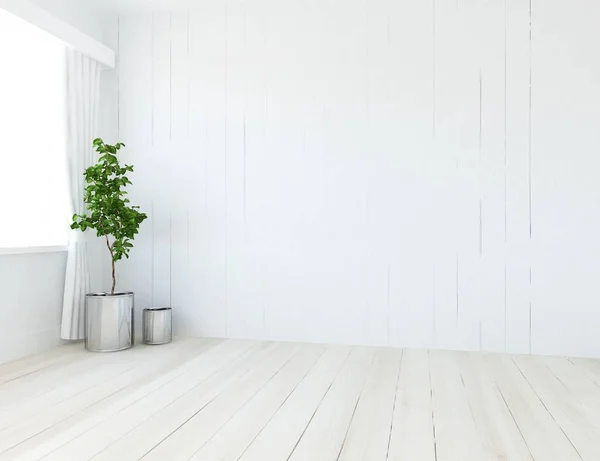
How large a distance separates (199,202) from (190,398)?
1556 mm

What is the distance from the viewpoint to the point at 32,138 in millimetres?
3080

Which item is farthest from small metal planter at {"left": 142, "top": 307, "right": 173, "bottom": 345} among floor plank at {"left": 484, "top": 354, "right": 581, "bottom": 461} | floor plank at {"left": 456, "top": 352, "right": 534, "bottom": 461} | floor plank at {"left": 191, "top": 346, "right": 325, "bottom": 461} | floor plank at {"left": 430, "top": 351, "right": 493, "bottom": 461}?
floor plank at {"left": 484, "top": 354, "right": 581, "bottom": 461}

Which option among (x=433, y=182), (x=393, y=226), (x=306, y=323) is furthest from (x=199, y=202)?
(x=433, y=182)

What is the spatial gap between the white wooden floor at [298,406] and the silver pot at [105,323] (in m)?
0.09

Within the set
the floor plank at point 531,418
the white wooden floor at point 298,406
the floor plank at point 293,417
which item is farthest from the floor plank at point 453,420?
the floor plank at point 293,417

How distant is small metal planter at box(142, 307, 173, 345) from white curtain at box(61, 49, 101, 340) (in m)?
0.36

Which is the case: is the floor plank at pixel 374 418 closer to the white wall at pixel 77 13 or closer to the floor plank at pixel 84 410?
the floor plank at pixel 84 410

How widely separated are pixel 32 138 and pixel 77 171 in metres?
0.30

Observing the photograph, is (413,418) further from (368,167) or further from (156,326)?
(156,326)

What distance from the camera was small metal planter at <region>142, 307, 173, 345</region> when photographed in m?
3.26

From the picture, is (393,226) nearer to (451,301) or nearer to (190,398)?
(451,301)

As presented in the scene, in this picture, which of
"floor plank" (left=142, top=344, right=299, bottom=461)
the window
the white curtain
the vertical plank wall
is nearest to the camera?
"floor plank" (left=142, top=344, right=299, bottom=461)

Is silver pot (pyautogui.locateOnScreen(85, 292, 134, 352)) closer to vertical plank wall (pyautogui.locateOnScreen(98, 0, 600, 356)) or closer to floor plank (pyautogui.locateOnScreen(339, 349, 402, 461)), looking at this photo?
vertical plank wall (pyautogui.locateOnScreen(98, 0, 600, 356))

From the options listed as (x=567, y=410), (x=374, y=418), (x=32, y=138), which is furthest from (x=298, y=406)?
(x=32, y=138)
